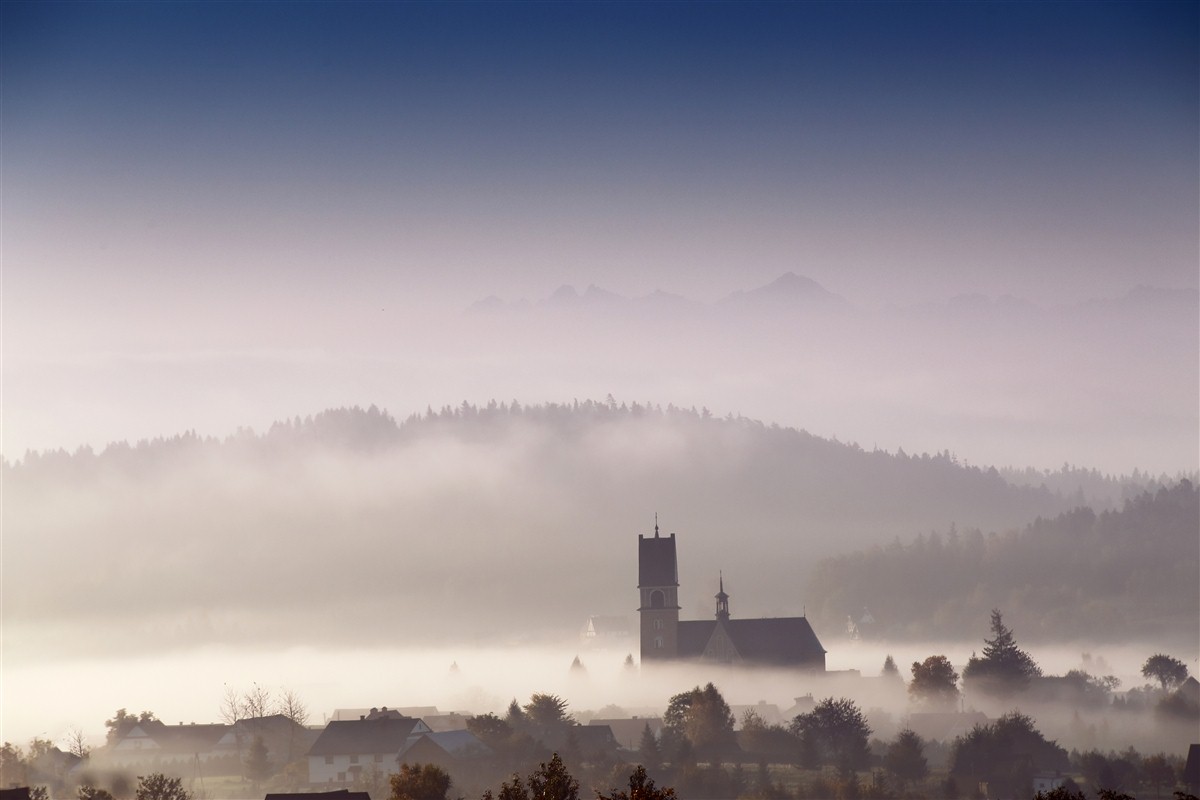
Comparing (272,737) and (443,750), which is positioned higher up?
(272,737)

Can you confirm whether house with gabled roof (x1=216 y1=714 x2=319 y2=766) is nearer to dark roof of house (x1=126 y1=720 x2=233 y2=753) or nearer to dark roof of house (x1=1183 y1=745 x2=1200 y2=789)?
dark roof of house (x1=126 y1=720 x2=233 y2=753)

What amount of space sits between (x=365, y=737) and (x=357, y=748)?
2164 millimetres

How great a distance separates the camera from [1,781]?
147125mm

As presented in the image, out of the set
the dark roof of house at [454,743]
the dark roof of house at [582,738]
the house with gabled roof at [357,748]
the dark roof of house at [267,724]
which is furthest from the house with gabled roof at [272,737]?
the dark roof of house at [582,738]

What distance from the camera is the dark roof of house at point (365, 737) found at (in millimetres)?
162125

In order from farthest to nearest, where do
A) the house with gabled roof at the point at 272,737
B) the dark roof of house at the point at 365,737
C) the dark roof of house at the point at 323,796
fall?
the house with gabled roof at the point at 272,737 < the dark roof of house at the point at 365,737 < the dark roof of house at the point at 323,796

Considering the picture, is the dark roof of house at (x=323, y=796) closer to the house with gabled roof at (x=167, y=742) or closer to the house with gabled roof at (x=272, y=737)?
the house with gabled roof at (x=272, y=737)

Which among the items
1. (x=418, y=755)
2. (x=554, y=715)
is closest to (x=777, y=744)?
(x=554, y=715)

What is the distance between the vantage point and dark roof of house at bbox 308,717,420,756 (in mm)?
162125

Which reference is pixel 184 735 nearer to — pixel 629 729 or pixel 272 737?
pixel 272 737

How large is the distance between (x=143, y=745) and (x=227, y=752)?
39.4ft

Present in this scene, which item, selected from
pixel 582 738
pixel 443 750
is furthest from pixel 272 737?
pixel 582 738

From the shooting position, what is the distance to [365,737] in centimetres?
16462

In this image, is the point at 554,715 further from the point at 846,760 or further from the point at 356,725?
the point at 846,760
